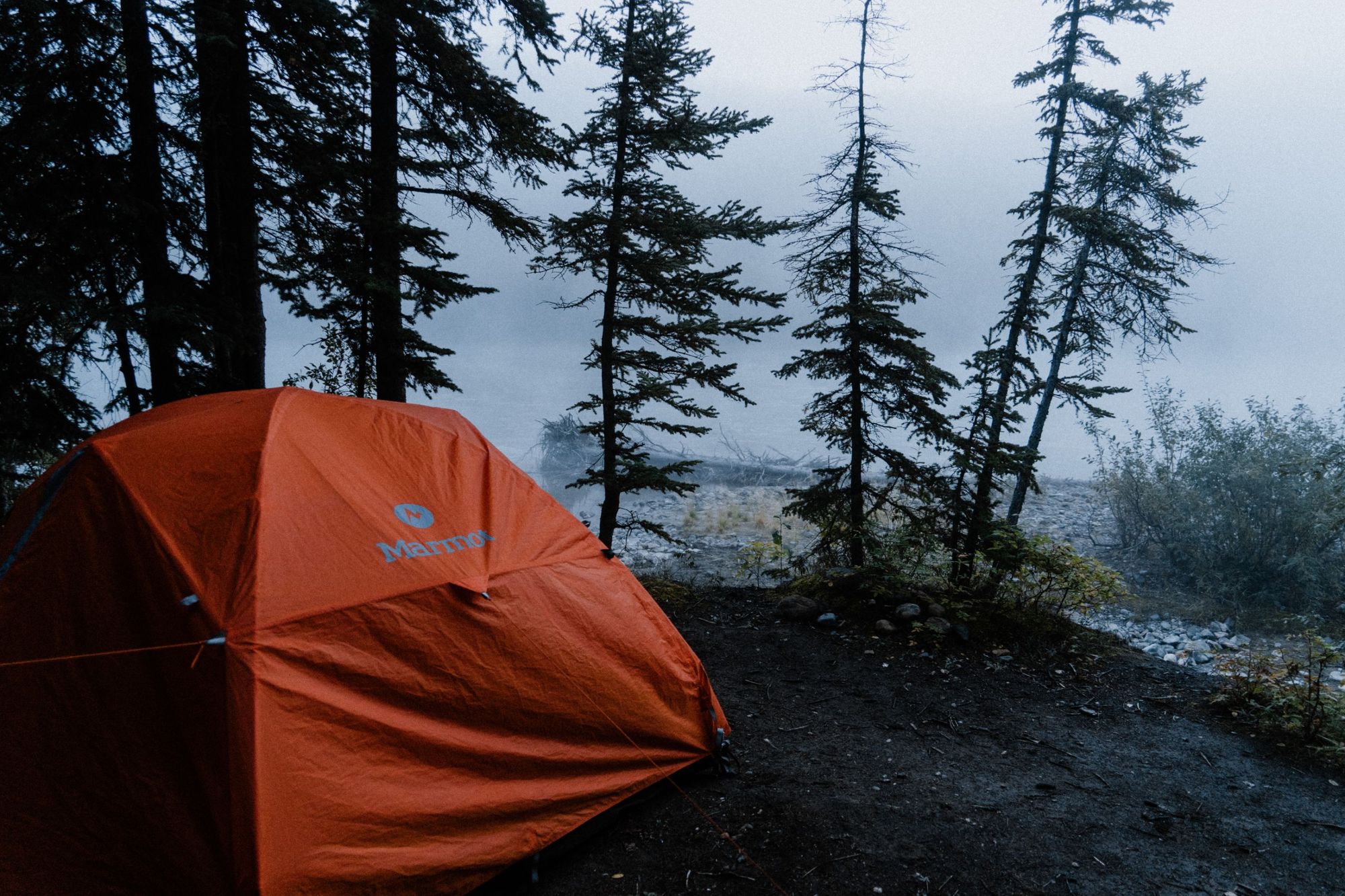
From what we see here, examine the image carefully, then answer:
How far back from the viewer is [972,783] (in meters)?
4.06

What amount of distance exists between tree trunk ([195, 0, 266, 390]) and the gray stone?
7488mm

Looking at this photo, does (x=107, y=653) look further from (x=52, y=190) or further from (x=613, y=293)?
(x=613, y=293)

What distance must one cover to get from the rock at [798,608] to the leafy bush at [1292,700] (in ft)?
11.5

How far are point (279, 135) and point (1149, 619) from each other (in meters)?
15.8

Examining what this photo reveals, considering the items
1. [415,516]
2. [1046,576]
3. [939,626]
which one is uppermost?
[415,516]

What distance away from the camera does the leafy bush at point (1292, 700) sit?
4508 millimetres

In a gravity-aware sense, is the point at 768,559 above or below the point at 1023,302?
below

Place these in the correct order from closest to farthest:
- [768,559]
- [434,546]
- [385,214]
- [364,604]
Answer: [364,604]
[434,546]
[385,214]
[768,559]

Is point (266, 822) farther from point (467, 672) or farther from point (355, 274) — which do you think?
point (355, 274)

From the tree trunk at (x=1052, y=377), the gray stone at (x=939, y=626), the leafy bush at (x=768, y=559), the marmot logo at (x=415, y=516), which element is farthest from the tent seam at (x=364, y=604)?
the tree trunk at (x=1052, y=377)

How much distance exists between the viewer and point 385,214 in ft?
21.7

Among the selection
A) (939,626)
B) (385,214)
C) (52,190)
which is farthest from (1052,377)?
(52,190)

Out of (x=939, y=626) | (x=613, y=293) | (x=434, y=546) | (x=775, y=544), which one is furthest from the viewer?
(x=775, y=544)

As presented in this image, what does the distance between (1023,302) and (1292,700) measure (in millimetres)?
6399
